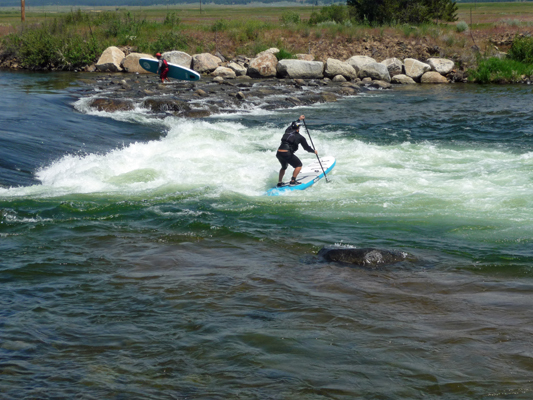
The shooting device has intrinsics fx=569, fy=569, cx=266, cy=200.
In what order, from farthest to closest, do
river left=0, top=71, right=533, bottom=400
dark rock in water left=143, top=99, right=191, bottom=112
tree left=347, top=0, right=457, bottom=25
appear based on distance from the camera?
tree left=347, top=0, right=457, bottom=25, dark rock in water left=143, top=99, right=191, bottom=112, river left=0, top=71, right=533, bottom=400

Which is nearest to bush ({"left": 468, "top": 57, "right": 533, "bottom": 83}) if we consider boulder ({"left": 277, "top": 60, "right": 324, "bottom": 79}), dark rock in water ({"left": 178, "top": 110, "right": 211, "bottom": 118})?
boulder ({"left": 277, "top": 60, "right": 324, "bottom": 79})

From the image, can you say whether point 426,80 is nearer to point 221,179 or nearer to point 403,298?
point 221,179

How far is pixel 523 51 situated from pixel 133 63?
24.7 metres

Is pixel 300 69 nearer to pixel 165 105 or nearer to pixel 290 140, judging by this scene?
pixel 165 105

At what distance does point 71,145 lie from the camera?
56.9ft

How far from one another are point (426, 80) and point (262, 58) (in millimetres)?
10161

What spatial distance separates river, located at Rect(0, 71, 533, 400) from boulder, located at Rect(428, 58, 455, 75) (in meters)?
18.2

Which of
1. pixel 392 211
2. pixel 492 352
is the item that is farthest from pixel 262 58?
pixel 492 352

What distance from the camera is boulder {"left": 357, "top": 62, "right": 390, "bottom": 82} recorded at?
34.3 metres

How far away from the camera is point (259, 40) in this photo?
41531 mm

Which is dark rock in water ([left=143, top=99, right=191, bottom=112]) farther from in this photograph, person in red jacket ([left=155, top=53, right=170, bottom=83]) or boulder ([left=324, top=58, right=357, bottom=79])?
boulder ([left=324, top=58, right=357, bottom=79])

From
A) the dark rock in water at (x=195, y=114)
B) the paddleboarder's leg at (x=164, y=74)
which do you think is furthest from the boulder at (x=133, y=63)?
the dark rock in water at (x=195, y=114)

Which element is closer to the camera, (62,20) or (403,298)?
(403,298)

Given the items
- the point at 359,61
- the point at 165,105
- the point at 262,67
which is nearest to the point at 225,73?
the point at 262,67
